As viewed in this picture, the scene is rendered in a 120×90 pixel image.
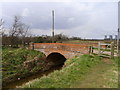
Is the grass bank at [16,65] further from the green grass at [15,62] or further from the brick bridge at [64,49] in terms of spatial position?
the brick bridge at [64,49]

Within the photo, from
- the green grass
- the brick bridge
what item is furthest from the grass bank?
the brick bridge

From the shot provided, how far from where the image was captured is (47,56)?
15.2 m

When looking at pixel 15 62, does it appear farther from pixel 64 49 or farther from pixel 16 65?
pixel 64 49

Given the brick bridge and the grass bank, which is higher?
the brick bridge

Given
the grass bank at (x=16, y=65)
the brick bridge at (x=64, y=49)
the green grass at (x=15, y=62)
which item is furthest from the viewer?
the green grass at (x=15, y=62)

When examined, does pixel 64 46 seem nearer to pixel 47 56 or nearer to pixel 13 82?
pixel 47 56

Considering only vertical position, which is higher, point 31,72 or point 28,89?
point 28,89

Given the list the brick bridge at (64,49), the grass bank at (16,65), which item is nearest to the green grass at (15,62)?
the grass bank at (16,65)

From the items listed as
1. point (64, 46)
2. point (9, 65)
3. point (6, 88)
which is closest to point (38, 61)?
point (9, 65)

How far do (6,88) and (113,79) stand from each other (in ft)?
26.8

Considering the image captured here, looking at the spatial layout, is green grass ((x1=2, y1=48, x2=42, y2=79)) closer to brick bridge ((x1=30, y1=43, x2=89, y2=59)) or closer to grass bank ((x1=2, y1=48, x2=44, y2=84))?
grass bank ((x1=2, y1=48, x2=44, y2=84))

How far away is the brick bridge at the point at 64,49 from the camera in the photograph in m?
9.57

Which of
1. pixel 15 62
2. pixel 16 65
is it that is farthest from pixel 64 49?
pixel 15 62

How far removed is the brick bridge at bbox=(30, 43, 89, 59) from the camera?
957cm
